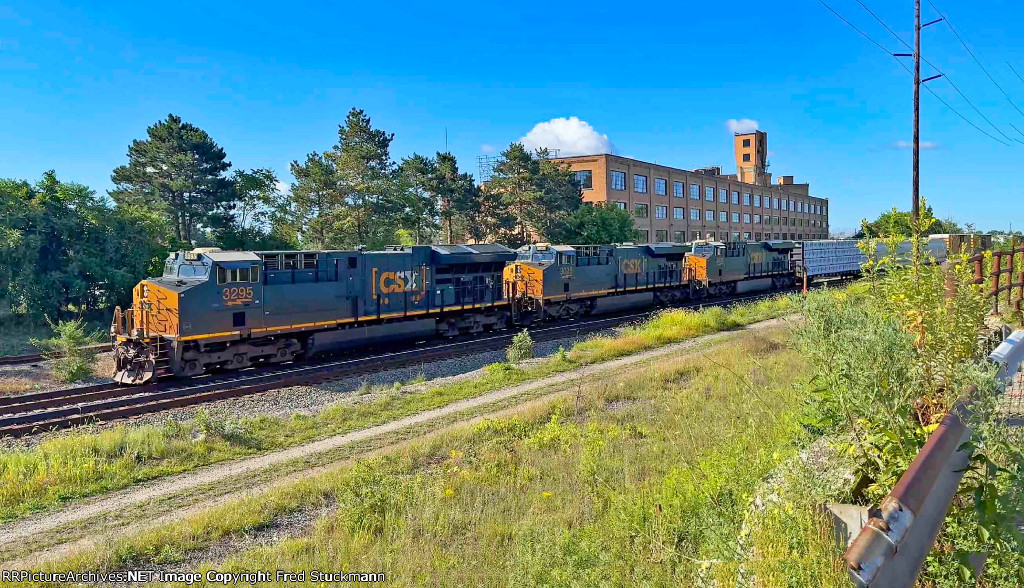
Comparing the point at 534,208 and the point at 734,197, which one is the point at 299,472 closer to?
the point at 534,208

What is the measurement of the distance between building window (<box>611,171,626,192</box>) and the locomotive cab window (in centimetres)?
4343

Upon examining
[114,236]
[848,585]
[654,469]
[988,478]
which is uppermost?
[114,236]

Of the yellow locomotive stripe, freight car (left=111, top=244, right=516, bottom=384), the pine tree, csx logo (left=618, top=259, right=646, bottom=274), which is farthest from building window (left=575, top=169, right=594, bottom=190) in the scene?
the yellow locomotive stripe

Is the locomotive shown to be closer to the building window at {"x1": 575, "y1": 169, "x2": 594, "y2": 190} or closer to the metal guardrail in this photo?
the metal guardrail

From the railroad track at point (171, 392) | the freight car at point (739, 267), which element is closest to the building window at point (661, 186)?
the freight car at point (739, 267)

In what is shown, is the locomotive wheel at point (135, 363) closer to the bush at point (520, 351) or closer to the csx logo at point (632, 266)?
the bush at point (520, 351)

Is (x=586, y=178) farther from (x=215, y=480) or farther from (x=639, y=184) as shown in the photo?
(x=215, y=480)

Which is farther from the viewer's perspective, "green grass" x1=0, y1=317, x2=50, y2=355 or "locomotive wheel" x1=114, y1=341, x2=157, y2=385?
"green grass" x1=0, y1=317, x2=50, y2=355

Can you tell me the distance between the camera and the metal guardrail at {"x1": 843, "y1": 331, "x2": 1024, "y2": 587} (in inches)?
89.7

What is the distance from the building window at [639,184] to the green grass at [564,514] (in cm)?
5211

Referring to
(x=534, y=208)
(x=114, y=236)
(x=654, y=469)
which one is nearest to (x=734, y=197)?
(x=534, y=208)

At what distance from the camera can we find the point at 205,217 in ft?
115

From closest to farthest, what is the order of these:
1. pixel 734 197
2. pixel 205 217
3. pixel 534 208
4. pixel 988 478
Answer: pixel 988 478, pixel 205 217, pixel 534 208, pixel 734 197

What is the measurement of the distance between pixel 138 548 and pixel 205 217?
32868 mm
